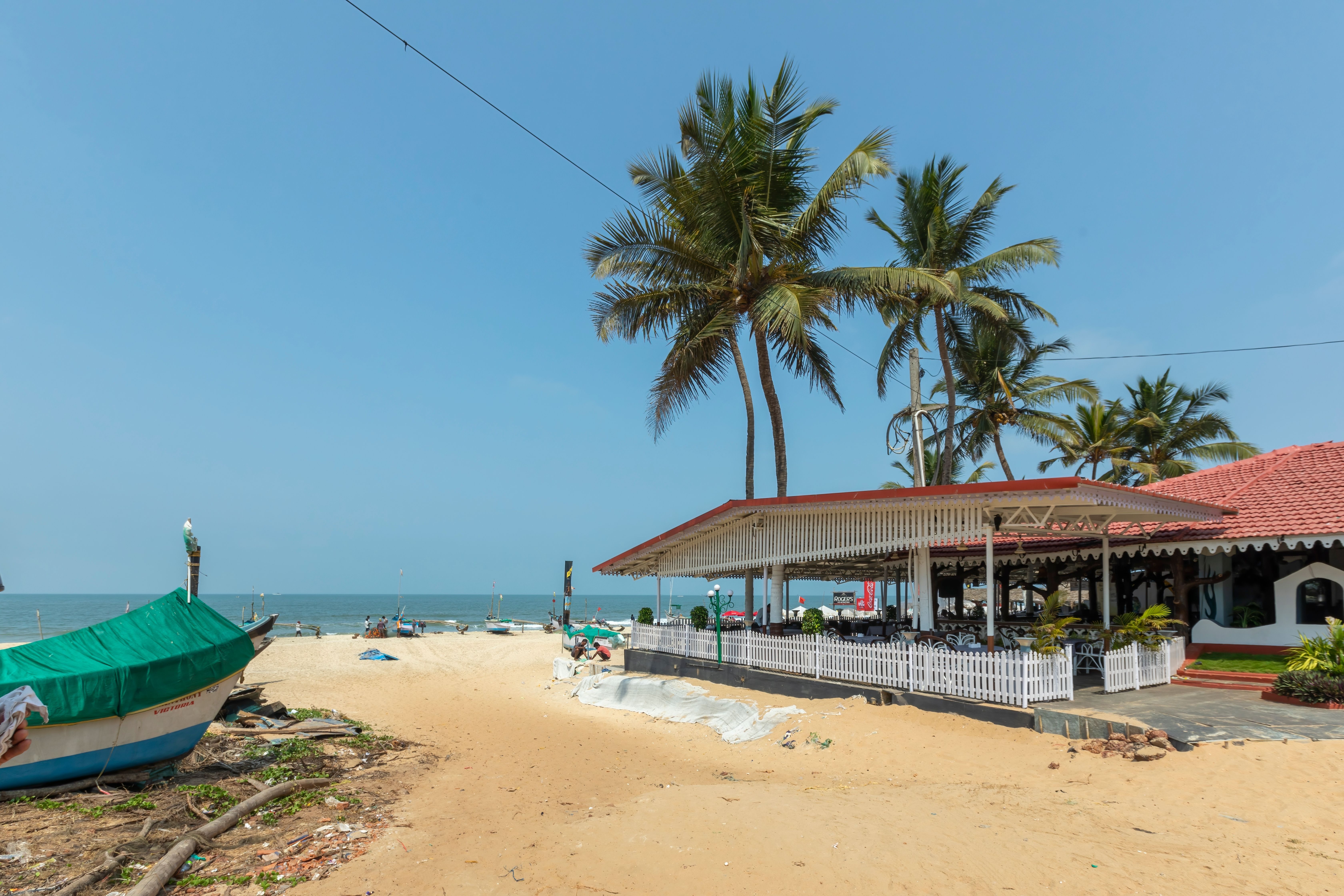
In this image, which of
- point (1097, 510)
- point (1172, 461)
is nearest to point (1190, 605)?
point (1097, 510)

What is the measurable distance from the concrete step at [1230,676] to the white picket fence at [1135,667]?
1.14 feet

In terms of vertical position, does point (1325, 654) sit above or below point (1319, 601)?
below

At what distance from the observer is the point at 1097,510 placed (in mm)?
12891

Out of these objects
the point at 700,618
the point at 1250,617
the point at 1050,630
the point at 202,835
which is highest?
the point at 1050,630

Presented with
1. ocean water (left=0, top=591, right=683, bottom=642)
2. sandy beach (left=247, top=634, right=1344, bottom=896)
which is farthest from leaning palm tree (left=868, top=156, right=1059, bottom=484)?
ocean water (left=0, top=591, right=683, bottom=642)

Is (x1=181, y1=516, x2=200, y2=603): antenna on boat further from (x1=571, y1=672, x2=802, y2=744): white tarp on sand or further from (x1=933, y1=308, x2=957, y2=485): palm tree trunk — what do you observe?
(x1=933, y1=308, x2=957, y2=485): palm tree trunk

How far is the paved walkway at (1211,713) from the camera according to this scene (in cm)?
941

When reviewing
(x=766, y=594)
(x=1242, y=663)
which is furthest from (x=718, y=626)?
(x=1242, y=663)

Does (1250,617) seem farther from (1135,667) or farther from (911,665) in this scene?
(911,665)

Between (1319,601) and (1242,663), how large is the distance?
6.65ft

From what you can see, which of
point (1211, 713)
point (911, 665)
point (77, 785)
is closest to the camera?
point (77, 785)

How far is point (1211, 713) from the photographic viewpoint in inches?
422

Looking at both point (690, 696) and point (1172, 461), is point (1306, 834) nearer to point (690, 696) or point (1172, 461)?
point (690, 696)

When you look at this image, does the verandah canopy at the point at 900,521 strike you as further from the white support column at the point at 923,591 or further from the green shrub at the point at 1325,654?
the green shrub at the point at 1325,654
